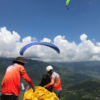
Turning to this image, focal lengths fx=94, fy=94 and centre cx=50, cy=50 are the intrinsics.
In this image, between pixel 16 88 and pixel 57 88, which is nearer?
pixel 16 88

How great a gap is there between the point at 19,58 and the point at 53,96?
3206 millimetres

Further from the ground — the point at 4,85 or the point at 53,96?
the point at 4,85

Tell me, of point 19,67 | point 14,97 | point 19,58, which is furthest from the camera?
point 19,58

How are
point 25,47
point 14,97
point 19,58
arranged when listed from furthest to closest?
1. point 25,47
2. point 19,58
3. point 14,97

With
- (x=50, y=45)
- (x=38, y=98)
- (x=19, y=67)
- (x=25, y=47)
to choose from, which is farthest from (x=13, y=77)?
(x=50, y=45)

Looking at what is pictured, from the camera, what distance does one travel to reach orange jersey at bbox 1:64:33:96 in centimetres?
524

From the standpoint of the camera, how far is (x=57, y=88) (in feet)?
28.0

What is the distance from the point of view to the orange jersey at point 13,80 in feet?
17.2

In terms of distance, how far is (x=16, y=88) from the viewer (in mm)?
5383

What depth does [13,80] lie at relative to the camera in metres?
5.36

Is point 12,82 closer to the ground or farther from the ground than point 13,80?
closer to the ground

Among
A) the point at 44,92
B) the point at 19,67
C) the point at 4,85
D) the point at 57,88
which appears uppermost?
the point at 19,67

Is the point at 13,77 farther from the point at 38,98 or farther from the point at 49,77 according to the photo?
the point at 49,77

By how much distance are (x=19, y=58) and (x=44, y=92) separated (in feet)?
8.64
